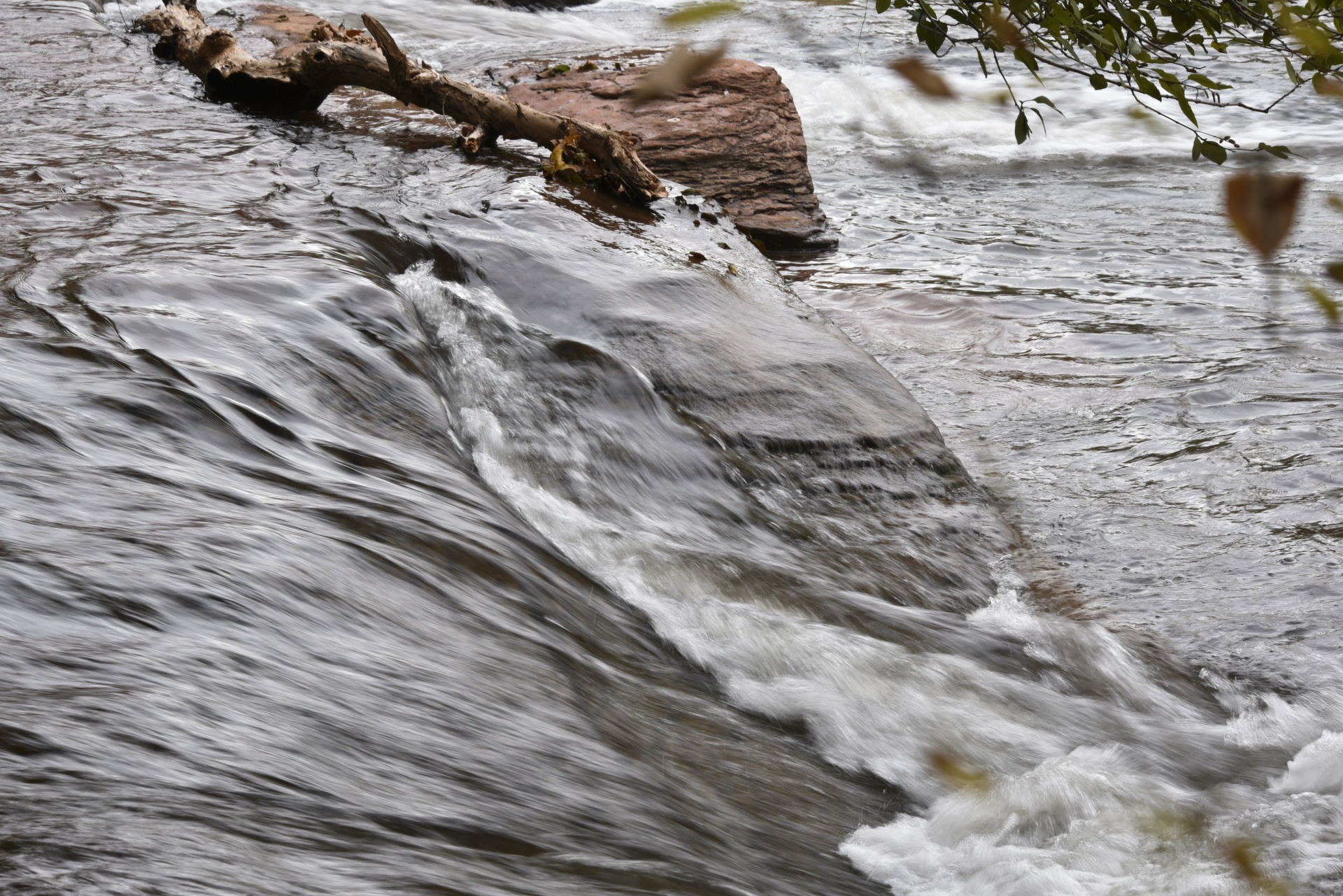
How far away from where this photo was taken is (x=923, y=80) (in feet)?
3.32

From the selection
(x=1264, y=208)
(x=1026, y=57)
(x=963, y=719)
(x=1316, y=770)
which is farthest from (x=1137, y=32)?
(x=1316, y=770)

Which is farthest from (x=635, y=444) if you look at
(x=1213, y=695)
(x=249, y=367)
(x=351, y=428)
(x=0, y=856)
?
(x=0, y=856)

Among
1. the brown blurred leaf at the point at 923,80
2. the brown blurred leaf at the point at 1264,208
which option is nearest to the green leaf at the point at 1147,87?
the brown blurred leaf at the point at 923,80

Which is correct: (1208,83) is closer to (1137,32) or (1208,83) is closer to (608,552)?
(1137,32)

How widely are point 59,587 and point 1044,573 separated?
123 inches

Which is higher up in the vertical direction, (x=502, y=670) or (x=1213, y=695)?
(x=502, y=670)

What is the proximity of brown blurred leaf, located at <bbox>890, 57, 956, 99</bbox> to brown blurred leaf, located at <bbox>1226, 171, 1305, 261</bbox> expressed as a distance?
27 centimetres

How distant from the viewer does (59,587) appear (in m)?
2.53

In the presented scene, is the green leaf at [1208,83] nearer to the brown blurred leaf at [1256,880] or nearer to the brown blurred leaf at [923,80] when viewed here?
the brown blurred leaf at [923,80]

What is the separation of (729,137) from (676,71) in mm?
7682

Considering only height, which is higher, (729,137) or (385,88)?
(385,88)

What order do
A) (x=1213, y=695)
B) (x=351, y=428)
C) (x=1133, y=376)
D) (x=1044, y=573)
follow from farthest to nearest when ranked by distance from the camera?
(x=1133, y=376)
(x=1044, y=573)
(x=351, y=428)
(x=1213, y=695)

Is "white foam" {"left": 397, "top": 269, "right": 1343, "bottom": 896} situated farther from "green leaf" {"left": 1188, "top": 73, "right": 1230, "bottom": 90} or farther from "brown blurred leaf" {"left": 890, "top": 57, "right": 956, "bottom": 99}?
"brown blurred leaf" {"left": 890, "top": 57, "right": 956, "bottom": 99}

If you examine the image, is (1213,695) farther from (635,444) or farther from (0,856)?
(0,856)
